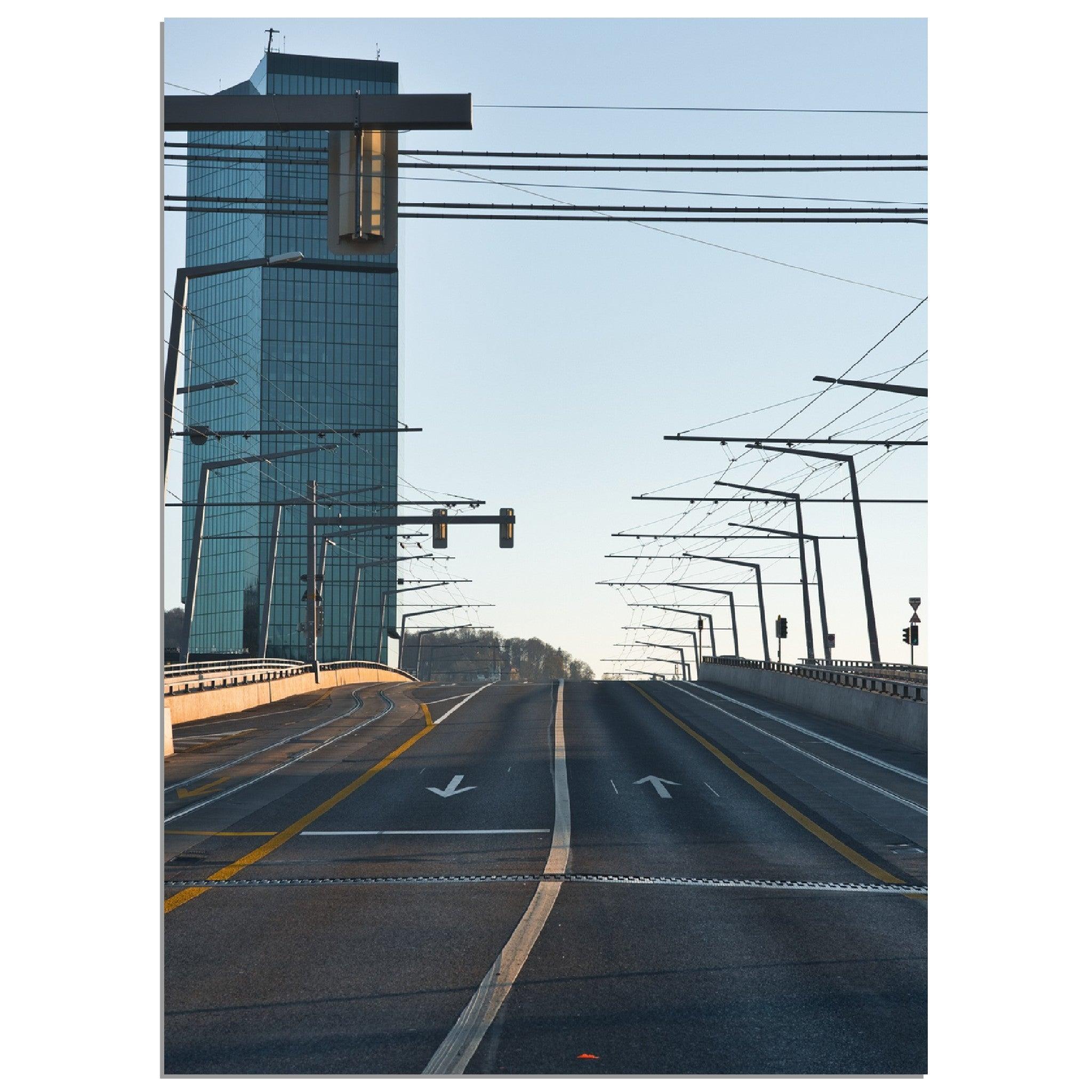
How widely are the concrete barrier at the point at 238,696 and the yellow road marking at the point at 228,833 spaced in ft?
26.4

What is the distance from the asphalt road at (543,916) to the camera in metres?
7.52

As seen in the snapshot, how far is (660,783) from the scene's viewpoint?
72.9 feet

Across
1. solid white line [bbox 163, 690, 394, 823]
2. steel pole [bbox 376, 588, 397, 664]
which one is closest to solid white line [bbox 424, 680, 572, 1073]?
solid white line [bbox 163, 690, 394, 823]

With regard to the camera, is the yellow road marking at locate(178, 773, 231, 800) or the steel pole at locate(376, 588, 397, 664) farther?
the steel pole at locate(376, 588, 397, 664)

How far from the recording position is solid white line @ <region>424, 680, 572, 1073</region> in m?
7.15

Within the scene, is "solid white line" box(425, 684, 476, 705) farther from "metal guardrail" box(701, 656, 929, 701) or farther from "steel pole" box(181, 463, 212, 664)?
"metal guardrail" box(701, 656, 929, 701)

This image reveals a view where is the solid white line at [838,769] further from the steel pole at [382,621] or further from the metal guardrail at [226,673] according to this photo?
the steel pole at [382,621]

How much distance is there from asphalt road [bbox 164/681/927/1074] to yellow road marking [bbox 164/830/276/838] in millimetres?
90

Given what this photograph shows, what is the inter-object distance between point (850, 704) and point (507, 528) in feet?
Answer: 37.4

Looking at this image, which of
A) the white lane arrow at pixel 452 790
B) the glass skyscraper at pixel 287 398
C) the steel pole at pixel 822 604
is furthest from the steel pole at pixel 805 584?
the glass skyscraper at pixel 287 398

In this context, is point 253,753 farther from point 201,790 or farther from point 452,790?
point 452,790
